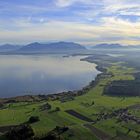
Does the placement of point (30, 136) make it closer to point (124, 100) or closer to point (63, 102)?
point (63, 102)

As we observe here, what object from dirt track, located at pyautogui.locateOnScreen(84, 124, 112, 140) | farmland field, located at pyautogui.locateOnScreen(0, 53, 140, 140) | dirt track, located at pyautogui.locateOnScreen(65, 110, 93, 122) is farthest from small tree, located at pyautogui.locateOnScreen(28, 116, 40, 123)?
dirt track, located at pyautogui.locateOnScreen(84, 124, 112, 140)

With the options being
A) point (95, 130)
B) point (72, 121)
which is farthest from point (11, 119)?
point (95, 130)

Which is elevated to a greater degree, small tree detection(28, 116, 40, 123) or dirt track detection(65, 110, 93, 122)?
small tree detection(28, 116, 40, 123)

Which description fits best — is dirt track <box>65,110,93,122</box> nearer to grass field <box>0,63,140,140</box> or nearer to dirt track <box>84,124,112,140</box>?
grass field <box>0,63,140,140</box>

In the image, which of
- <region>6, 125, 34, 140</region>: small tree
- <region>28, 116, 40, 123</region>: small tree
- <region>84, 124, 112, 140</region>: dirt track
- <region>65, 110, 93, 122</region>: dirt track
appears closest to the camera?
<region>6, 125, 34, 140</region>: small tree

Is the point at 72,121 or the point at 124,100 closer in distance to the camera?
the point at 72,121

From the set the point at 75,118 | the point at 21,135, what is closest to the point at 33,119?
the point at 75,118

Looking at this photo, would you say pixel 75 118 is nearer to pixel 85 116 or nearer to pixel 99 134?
pixel 85 116

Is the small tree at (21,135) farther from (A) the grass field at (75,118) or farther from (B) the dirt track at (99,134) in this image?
(B) the dirt track at (99,134)
